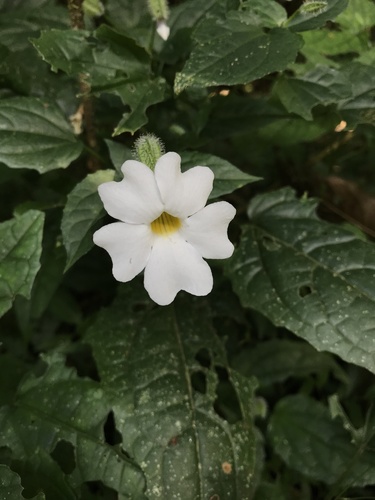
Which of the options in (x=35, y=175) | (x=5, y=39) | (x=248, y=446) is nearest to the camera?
(x=248, y=446)

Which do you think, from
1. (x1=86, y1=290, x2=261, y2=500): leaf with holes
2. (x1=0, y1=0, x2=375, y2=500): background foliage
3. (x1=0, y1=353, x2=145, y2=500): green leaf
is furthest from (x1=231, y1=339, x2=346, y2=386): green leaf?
(x1=0, y1=353, x2=145, y2=500): green leaf

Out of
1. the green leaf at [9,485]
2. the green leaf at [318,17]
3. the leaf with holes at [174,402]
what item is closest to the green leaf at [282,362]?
the leaf with holes at [174,402]

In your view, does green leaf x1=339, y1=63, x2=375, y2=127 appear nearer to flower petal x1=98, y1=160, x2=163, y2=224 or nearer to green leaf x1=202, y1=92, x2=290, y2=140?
green leaf x1=202, y1=92, x2=290, y2=140

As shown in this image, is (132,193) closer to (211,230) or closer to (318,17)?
(211,230)

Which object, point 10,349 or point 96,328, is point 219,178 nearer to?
point 96,328

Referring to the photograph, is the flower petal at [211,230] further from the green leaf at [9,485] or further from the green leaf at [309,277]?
the green leaf at [9,485]

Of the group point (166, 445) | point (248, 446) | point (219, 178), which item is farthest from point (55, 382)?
point (219, 178)
